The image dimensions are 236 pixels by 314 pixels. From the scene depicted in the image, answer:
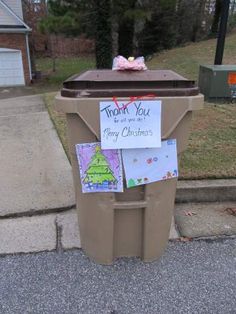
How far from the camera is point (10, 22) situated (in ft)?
55.5

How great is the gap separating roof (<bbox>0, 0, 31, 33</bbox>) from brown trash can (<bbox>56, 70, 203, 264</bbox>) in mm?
15995

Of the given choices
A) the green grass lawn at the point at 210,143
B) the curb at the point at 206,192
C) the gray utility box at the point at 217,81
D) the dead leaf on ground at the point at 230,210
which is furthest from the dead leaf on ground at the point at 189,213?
the gray utility box at the point at 217,81

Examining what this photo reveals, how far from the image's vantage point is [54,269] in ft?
8.62

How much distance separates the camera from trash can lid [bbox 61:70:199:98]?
222 cm

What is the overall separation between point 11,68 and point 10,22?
2.10 metres

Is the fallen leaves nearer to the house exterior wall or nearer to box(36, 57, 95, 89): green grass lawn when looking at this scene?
box(36, 57, 95, 89): green grass lawn

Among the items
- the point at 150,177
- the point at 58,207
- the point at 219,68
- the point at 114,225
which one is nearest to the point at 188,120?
the point at 150,177

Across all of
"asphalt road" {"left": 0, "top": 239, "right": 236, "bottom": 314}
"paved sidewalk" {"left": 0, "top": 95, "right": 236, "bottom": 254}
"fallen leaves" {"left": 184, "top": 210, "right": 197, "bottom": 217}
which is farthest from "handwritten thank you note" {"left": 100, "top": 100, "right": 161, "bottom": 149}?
"fallen leaves" {"left": 184, "top": 210, "right": 197, "bottom": 217}

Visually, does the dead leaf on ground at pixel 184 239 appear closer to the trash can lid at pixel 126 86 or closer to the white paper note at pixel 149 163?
the white paper note at pixel 149 163

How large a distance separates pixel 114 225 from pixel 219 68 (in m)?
5.46

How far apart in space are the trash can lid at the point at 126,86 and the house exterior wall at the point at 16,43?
53.2ft

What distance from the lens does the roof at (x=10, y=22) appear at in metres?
16.7

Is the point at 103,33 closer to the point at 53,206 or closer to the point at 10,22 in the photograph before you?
the point at 10,22

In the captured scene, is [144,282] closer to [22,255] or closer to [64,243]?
[64,243]
